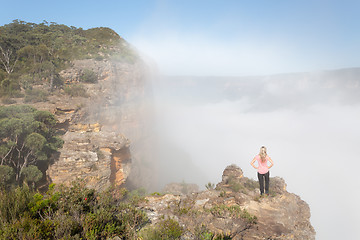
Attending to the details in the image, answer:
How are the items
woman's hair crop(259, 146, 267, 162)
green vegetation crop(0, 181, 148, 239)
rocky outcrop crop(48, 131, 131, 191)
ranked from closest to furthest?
green vegetation crop(0, 181, 148, 239)
woman's hair crop(259, 146, 267, 162)
rocky outcrop crop(48, 131, 131, 191)

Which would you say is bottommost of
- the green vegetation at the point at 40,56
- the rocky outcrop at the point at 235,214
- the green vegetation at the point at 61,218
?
the rocky outcrop at the point at 235,214

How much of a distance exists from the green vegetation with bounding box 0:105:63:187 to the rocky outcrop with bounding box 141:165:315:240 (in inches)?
409

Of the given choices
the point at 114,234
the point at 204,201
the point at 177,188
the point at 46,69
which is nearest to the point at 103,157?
the point at 204,201

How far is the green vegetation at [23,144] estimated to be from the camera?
40.9 feet

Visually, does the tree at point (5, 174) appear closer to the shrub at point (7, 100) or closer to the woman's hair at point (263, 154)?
the shrub at point (7, 100)

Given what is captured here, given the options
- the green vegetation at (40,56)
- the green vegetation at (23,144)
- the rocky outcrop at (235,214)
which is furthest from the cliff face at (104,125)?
the rocky outcrop at (235,214)

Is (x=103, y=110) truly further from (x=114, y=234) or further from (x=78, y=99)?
(x=114, y=234)

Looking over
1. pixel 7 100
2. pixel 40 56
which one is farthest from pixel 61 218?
pixel 40 56

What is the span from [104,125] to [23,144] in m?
12.9

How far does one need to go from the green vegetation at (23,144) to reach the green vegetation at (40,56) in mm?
6828

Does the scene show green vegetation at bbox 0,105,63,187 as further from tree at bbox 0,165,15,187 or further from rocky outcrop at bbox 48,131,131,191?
rocky outcrop at bbox 48,131,131,191

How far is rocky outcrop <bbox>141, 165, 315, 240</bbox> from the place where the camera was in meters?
6.48

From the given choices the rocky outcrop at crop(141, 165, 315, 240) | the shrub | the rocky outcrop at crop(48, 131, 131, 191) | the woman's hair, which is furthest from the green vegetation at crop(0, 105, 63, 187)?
the woman's hair

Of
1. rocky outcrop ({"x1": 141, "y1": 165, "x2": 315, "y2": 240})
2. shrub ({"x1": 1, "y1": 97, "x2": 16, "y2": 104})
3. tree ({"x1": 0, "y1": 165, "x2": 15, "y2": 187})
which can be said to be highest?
shrub ({"x1": 1, "y1": 97, "x2": 16, "y2": 104})
